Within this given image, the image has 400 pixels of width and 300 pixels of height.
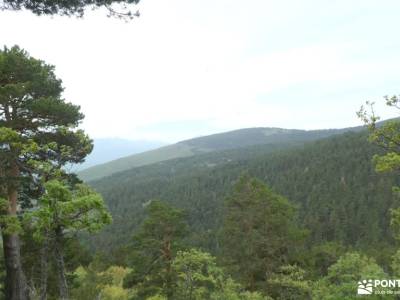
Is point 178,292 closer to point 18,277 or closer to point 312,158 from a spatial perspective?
point 18,277

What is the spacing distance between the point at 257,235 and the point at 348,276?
11.7 meters

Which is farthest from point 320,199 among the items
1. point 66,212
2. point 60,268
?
point 66,212

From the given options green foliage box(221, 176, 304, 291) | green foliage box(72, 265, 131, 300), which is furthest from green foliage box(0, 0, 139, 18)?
green foliage box(221, 176, 304, 291)

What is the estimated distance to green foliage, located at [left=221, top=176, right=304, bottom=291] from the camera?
2931 centimetres

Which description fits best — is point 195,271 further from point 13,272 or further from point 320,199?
point 320,199

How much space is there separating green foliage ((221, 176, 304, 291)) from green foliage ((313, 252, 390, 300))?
299 inches

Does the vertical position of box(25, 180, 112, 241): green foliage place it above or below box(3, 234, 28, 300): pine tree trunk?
above

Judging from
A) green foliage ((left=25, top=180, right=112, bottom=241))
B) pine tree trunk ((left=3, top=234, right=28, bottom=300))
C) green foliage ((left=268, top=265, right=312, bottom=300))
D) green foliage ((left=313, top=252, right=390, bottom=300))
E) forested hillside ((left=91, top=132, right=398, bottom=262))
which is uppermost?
green foliage ((left=25, top=180, right=112, bottom=241))

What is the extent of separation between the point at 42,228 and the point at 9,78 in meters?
9.25

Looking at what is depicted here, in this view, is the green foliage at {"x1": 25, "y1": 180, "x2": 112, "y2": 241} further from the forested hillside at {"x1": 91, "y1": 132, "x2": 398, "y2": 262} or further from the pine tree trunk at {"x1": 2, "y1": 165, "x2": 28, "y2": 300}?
the forested hillside at {"x1": 91, "y1": 132, "x2": 398, "y2": 262}

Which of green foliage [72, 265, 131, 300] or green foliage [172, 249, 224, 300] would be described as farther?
green foliage [72, 265, 131, 300]

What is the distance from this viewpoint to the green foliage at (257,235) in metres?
29.3

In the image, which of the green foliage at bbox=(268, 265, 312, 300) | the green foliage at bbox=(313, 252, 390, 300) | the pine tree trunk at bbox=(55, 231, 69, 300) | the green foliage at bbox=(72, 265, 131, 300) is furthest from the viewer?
the green foliage at bbox=(72, 265, 131, 300)

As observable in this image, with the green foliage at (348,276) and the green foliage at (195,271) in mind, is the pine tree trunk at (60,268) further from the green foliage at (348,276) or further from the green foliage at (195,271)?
the green foliage at (195,271)
